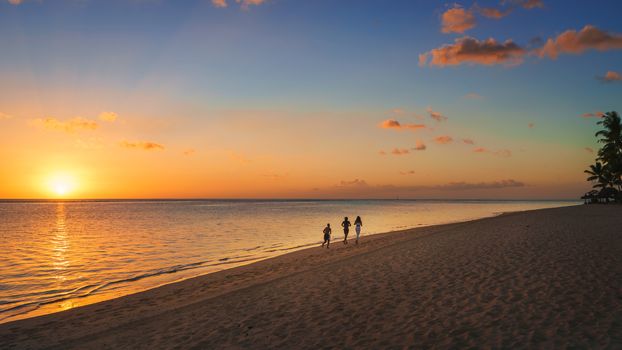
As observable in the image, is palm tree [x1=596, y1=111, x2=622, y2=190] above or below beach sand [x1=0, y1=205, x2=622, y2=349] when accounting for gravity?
above

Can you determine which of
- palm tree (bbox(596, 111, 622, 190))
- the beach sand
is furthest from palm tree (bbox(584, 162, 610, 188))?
the beach sand

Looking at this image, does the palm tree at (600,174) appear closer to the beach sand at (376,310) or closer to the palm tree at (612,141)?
the palm tree at (612,141)

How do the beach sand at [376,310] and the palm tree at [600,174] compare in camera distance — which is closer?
the beach sand at [376,310]

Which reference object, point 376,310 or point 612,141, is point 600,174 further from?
point 376,310

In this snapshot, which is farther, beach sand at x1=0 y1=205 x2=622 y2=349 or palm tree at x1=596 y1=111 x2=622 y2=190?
palm tree at x1=596 y1=111 x2=622 y2=190

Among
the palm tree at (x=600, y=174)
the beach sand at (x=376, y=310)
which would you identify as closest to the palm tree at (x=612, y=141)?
the palm tree at (x=600, y=174)

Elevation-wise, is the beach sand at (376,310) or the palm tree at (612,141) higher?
the palm tree at (612,141)

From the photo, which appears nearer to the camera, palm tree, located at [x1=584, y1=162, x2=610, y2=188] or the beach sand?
the beach sand

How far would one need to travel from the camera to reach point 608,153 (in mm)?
74562

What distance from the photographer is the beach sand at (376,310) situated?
30.7 ft

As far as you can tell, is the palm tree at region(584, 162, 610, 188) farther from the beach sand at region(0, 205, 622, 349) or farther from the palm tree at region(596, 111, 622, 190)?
A: the beach sand at region(0, 205, 622, 349)

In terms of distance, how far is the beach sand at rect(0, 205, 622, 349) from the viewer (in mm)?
9359

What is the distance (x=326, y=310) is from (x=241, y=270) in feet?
33.7

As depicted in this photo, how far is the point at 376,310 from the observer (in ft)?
37.7
